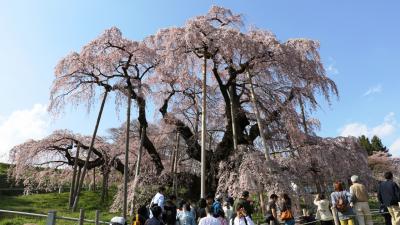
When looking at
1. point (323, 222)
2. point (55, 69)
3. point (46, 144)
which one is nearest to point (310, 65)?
point (323, 222)

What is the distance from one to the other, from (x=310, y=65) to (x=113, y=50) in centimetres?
923

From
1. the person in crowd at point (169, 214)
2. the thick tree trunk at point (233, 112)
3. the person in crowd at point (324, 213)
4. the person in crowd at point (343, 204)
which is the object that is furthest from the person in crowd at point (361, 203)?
the thick tree trunk at point (233, 112)

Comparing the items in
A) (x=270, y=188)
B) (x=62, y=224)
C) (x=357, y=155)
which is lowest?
(x=62, y=224)

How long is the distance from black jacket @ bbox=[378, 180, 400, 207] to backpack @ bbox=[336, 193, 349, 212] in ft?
2.82

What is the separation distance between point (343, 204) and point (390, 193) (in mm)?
1061

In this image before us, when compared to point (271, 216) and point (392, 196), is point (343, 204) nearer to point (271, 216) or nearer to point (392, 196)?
point (392, 196)

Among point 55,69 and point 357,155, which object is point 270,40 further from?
point 55,69

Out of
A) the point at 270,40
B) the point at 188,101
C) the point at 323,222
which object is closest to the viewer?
the point at 323,222

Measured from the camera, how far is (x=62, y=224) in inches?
519

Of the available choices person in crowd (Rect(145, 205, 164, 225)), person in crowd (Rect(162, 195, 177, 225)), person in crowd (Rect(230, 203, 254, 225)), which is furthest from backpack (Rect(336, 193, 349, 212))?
person in crowd (Rect(145, 205, 164, 225))

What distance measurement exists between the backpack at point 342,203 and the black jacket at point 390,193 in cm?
86

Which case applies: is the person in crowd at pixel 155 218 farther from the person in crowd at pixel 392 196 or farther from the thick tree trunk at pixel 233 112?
the thick tree trunk at pixel 233 112

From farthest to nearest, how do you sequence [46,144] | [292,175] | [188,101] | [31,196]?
[31,196] < [188,101] < [46,144] < [292,175]

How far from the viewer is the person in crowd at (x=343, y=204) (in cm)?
857
